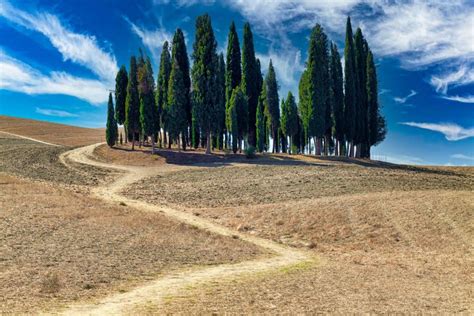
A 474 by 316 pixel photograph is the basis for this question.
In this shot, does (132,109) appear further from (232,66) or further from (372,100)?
(372,100)

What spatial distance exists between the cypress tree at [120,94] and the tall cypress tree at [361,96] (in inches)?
1429

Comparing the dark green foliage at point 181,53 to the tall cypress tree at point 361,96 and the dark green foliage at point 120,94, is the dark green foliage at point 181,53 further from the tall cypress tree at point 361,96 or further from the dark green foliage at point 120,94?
the tall cypress tree at point 361,96

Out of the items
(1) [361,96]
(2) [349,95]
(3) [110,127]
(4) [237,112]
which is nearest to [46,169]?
(3) [110,127]

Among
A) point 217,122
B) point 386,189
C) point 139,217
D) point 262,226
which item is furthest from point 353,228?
point 217,122

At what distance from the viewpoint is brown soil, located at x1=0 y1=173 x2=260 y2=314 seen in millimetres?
10656

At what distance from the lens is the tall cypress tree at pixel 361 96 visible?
55.3 metres

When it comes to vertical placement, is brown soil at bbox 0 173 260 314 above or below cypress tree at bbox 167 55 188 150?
below

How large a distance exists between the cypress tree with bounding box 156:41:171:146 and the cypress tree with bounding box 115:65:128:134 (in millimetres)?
6853

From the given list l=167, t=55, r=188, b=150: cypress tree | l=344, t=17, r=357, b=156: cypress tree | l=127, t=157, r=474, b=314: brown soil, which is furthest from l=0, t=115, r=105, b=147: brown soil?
l=127, t=157, r=474, b=314: brown soil

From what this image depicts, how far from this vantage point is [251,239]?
1953 cm

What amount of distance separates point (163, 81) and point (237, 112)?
1407cm

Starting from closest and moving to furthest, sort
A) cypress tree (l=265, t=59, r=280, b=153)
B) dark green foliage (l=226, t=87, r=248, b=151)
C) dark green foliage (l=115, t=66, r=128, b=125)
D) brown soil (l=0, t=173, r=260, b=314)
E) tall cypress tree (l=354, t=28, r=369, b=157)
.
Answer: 1. brown soil (l=0, t=173, r=260, b=314)
2. dark green foliage (l=226, t=87, r=248, b=151)
3. tall cypress tree (l=354, t=28, r=369, b=157)
4. cypress tree (l=265, t=59, r=280, b=153)
5. dark green foliage (l=115, t=66, r=128, b=125)

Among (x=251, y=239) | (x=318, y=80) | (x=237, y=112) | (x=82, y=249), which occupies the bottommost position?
(x=251, y=239)

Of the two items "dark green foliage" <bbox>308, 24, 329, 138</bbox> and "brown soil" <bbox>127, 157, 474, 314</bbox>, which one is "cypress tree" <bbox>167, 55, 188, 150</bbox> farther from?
"dark green foliage" <bbox>308, 24, 329, 138</bbox>
